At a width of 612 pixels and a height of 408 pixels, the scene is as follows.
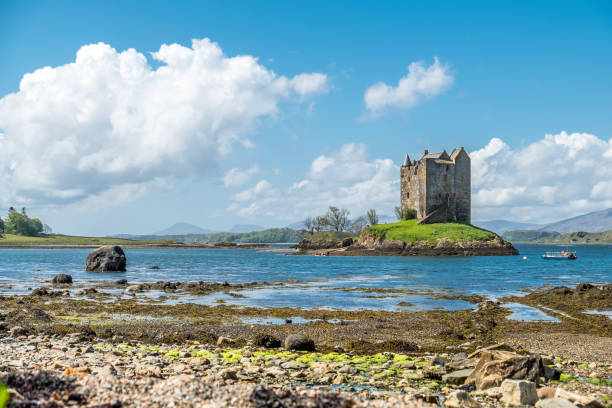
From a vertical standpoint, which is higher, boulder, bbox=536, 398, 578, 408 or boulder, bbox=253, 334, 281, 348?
boulder, bbox=536, 398, 578, 408

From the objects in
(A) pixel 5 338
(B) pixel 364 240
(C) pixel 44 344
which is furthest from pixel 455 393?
(B) pixel 364 240

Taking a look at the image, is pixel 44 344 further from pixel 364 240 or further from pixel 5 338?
A: pixel 364 240

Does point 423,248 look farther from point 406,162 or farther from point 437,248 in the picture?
point 406,162

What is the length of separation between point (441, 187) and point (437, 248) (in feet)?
72.0

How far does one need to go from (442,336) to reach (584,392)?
7.59 m

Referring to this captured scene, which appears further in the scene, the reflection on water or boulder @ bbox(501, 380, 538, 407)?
the reflection on water

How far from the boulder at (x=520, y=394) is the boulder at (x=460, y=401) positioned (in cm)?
69

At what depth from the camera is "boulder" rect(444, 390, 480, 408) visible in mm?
9657

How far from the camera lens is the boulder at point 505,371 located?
36.5 feet

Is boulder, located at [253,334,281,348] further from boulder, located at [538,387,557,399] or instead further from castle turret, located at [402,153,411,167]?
castle turret, located at [402,153,411,167]

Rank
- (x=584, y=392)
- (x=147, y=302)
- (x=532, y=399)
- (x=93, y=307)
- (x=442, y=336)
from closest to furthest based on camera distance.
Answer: (x=532, y=399) < (x=584, y=392) < (x=442, y=336) < (x=93, y=307) < (x=147, y=302)

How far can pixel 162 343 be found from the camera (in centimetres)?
1669

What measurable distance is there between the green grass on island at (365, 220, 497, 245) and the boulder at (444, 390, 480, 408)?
328 feet

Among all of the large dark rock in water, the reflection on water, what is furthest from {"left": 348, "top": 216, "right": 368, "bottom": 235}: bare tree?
the reflection on water
